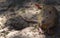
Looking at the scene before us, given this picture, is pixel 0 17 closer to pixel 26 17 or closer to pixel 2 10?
pixel 2 10

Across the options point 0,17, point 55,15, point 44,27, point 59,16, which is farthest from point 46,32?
point 0,17

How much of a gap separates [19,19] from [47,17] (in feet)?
2.32

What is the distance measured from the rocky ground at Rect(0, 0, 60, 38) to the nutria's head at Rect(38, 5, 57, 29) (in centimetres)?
18

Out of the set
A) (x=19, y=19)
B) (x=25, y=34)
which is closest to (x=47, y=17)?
(x=25, y=34)

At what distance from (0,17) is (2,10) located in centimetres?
27

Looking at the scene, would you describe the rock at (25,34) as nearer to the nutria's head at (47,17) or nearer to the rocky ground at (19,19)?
the rocky ground at (19,19)

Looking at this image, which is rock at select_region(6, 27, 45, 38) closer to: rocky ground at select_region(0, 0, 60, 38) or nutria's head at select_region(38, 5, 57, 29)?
rocky ground at select_region(0, 0, 60, 38)

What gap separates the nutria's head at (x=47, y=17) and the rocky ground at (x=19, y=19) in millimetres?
179

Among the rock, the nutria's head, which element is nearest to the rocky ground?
the rock

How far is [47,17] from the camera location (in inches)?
121

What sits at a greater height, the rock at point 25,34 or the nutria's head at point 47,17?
the nutria's head at point 47,17

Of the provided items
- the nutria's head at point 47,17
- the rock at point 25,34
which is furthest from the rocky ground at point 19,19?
the nutria's head at point 47,17

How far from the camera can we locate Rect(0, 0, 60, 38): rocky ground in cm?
324

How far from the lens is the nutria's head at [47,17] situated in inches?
121
